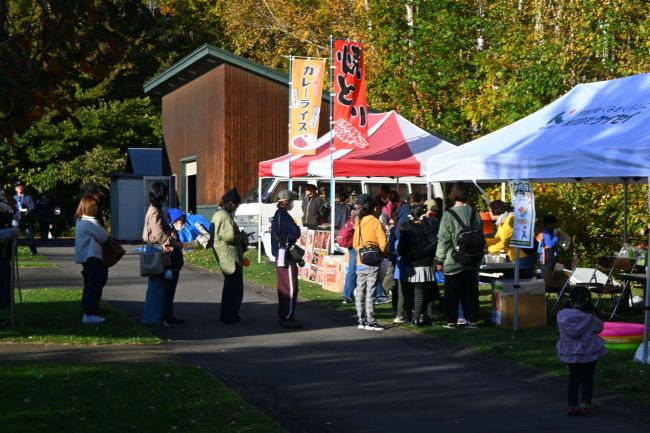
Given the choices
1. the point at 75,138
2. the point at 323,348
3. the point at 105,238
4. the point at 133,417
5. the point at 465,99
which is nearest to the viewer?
the point at 133,417

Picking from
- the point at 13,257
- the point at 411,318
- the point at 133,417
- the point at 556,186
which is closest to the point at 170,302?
the point at 13,257

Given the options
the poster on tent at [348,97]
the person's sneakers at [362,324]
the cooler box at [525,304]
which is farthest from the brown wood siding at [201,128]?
the cooler box at [525,304]

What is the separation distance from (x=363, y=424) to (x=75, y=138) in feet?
134

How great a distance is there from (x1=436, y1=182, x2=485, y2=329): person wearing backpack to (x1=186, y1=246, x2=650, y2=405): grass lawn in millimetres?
362

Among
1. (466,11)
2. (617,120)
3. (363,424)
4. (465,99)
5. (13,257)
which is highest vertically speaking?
(466,11)

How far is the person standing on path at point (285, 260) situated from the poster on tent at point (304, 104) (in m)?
8.14

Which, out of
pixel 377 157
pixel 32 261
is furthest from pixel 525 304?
pixel 32 261

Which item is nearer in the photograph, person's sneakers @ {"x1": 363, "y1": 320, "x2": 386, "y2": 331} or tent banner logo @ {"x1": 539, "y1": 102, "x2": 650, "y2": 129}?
tent banner logo @ {"x1": 539, "y1": 102, "x2": 650, "y2": 129}

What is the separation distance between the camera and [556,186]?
24.8 meters

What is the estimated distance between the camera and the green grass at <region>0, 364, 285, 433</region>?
8.08m

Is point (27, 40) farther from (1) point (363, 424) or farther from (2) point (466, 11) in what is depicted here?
(2) point (466, 11)

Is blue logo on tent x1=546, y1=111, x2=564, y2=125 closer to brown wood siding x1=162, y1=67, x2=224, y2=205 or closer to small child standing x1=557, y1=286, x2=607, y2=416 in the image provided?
small child standing x1=557, y1=286, x2=607, y2=416

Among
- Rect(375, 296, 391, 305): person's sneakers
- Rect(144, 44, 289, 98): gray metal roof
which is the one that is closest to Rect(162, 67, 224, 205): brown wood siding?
Rect(144, 44, 289, 98): gray metal roof

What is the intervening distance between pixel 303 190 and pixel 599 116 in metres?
14.4
